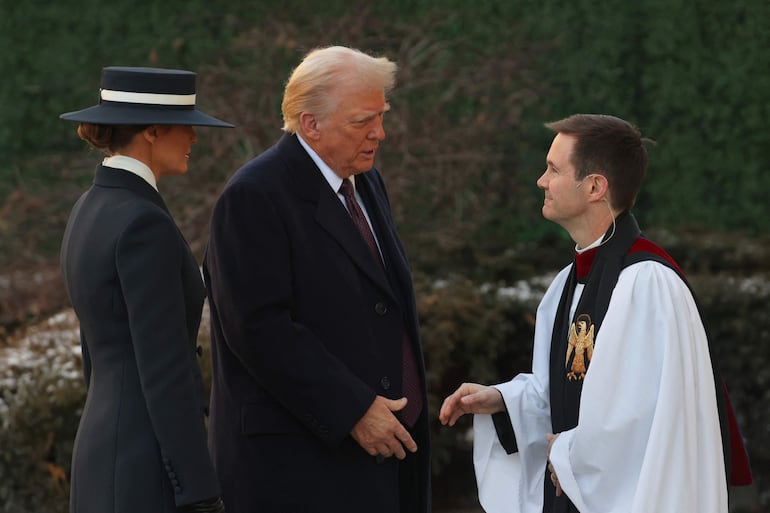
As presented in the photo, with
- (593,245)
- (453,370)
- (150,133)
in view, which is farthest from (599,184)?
(453,370)

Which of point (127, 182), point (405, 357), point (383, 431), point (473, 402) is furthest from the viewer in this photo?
point (405, 357)

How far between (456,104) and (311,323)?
4.45 metres

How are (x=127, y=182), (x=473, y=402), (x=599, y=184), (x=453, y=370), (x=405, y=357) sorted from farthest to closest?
(x=453, y=370)
(x=405, y=357)
(x=473, y=402)
(x=599, y=184)
(x=127, y=182)

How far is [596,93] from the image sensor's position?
24.3 feet

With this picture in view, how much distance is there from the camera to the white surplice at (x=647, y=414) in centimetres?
281

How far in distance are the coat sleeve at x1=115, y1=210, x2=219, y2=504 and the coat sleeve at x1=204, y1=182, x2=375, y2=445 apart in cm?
30

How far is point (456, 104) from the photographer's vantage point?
746cm

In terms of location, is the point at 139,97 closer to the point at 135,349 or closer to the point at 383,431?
the point at 135,349

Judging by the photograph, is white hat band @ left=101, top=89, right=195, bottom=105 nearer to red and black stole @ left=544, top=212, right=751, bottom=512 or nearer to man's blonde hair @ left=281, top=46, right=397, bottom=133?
man's blonde hair @ left=281, top=46, right=397, bottom=133

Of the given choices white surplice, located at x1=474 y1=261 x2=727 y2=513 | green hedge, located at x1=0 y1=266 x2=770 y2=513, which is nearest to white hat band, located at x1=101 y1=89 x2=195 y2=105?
white surplice, located at x1=474 y1=261 x2=727 y2=513

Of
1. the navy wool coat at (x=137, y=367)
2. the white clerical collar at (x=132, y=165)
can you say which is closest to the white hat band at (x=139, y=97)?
the white clerical collar at (x=132, y=165)

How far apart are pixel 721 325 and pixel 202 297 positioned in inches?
140

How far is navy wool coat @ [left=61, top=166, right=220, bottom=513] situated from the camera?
9.17ft

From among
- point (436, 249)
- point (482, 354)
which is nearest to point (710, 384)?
point (482, 354)
